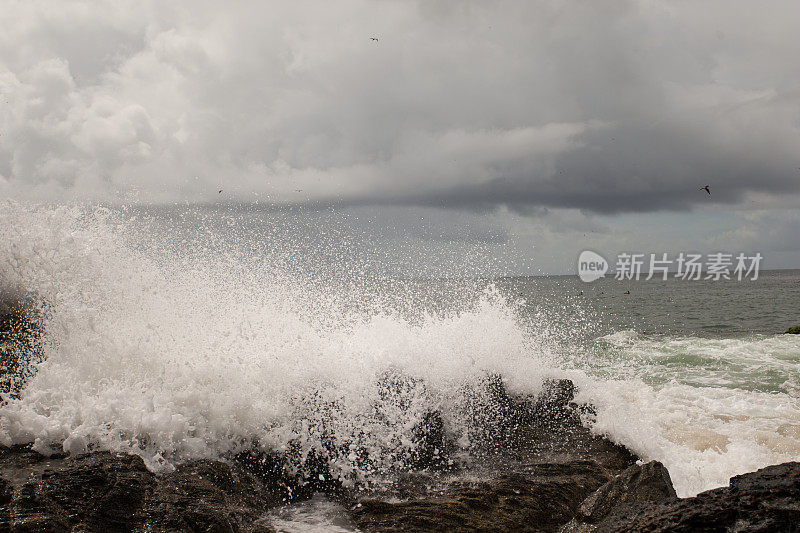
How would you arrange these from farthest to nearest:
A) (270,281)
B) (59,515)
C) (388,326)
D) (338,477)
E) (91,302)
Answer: (270,281) < (388,326) < (91,302) < (338,477) < (59,515)

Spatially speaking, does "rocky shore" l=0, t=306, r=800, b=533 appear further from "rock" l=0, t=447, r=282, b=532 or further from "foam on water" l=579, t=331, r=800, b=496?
"foam on water" l=579, t=331, r=800, b=496

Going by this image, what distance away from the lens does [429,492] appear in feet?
15.8

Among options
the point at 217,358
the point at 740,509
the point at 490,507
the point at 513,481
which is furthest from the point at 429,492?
the point at 217,358

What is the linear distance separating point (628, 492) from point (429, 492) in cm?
178

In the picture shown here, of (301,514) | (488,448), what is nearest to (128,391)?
(301,514)

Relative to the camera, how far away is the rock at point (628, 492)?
168 inches

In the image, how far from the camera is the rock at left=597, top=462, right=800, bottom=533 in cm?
270

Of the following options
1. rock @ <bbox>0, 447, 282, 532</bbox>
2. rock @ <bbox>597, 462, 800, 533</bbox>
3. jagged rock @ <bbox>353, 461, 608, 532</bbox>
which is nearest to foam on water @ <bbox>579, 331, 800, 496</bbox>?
jagged rock @ <bbox>353, 461, 608, 532</bbox>

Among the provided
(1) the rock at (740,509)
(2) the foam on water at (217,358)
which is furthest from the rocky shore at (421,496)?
(2) the foam on water at (217,358)

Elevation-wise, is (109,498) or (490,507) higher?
(109,498)

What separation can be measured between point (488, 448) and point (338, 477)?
199cm

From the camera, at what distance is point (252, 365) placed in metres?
6.32

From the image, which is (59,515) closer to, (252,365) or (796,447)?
(252,365)

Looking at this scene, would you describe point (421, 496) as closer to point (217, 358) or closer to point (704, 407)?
point (217, 358)
